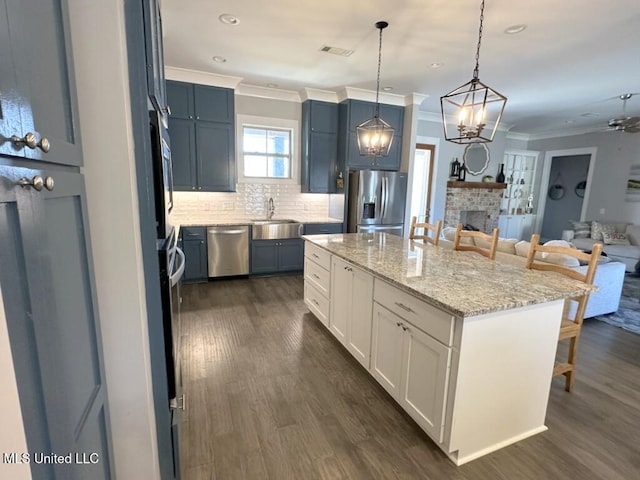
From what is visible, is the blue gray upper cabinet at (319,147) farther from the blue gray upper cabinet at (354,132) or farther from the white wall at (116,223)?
the white wall at (116,223)

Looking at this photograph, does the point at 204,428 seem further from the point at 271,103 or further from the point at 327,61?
the point at 271,103

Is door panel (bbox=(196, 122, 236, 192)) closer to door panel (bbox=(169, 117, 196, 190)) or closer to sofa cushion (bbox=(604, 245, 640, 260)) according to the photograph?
door panel (bbox=(169, 117, 196, 190))

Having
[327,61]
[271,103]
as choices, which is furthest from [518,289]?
[271,103]

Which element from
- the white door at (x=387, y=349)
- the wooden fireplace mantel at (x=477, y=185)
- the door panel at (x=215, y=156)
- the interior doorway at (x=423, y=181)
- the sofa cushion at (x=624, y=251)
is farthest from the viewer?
the wooden fireplace mantel at (x=477, y=185)

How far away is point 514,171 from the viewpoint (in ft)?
26.0

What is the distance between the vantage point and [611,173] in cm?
667

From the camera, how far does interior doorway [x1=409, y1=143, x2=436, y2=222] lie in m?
6.31

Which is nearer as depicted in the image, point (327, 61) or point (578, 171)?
point (327, 61)

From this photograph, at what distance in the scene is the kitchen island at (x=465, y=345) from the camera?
5.03ft

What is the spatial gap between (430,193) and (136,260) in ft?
20.3

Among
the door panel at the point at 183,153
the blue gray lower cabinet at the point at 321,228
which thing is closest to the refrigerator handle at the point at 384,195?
the blue gray lower cabinet at the point at 321,228

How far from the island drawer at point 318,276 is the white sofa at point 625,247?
18.8 feet

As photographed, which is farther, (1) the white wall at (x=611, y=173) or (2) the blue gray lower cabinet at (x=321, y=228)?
(1) the white wall at (x=611, y=173)

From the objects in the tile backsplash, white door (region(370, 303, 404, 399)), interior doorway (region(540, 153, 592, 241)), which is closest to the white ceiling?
the tile backsplash
